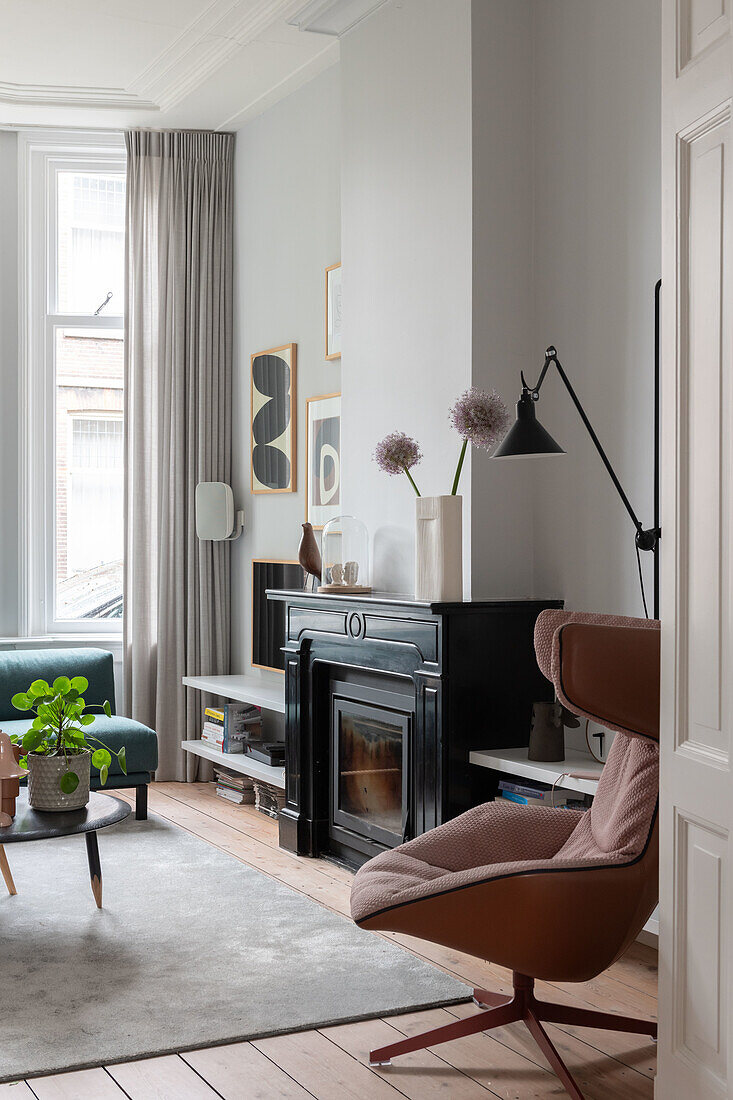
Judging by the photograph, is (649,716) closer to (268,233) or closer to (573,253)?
(573,253)

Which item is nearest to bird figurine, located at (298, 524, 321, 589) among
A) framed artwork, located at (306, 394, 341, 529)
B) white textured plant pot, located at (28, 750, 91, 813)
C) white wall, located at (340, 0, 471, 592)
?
white wall, located at (340, 0, 471, 592)

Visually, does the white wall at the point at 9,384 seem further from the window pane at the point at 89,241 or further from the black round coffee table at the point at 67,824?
the black round coffee table at the point at 67,824

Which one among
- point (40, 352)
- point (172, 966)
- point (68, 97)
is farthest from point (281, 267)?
point (172, 966)

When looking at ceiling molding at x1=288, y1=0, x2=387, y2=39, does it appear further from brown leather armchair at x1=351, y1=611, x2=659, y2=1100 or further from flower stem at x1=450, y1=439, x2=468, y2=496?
brown leather armchair at x1=351, y1=611, x2=659, y2=1100

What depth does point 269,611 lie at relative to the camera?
575 centimetres

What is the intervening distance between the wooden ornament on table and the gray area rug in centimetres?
37

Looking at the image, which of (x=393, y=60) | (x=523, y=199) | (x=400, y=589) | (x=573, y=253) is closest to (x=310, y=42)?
(x=393, y=60)

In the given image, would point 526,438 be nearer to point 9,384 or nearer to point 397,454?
point 397,454

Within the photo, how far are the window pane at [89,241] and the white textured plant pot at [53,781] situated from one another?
3.37m

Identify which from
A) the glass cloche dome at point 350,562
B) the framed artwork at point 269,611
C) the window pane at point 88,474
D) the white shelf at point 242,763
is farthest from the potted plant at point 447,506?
the window pane at point 88,474

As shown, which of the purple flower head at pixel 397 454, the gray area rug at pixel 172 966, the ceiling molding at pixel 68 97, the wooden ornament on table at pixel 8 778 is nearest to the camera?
the gray area rug at pixel 172 966

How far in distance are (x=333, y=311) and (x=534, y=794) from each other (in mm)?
2524

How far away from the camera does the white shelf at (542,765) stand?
10.7 feet

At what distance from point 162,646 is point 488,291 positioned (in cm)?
294
